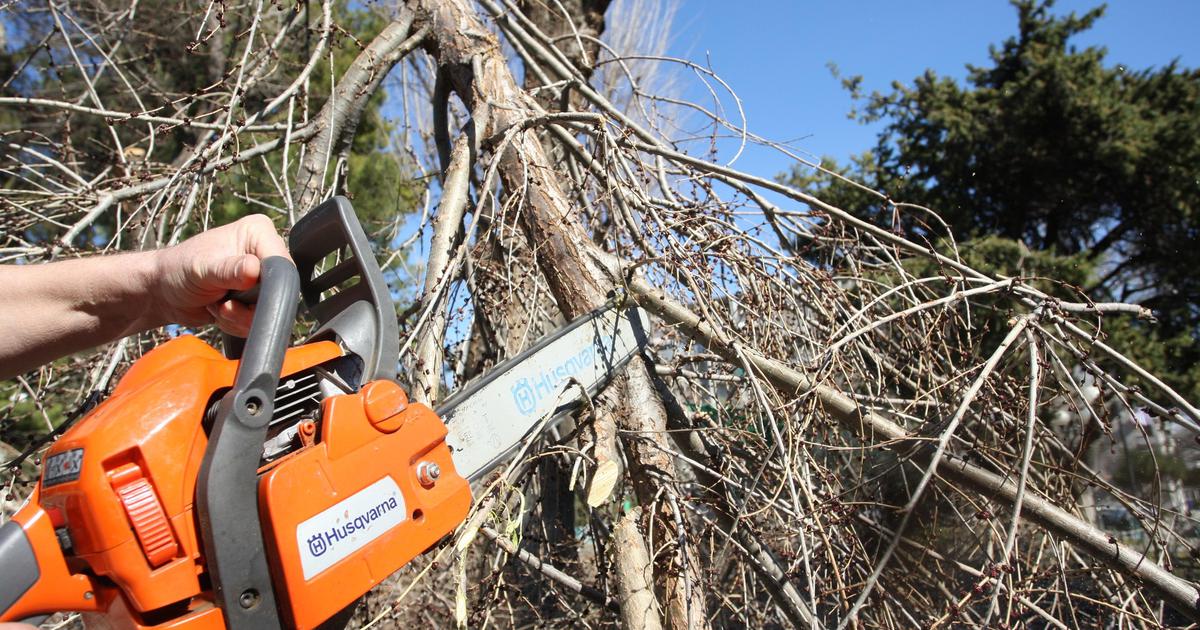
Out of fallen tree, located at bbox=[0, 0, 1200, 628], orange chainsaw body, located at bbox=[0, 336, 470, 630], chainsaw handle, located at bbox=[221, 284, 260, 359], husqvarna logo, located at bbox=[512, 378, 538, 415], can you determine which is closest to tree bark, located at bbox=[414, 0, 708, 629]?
fallen tree, located at bbox=[0, 0, 1200, 628]

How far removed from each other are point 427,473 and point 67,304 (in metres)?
0.87

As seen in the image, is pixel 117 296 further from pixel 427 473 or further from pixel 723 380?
pixel 723 380

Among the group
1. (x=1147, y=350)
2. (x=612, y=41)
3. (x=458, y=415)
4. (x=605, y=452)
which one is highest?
(x=612, y=41)

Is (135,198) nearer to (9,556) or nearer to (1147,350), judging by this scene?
(9,556)

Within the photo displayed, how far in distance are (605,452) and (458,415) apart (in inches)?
20.0

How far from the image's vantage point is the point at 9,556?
109 centimetres

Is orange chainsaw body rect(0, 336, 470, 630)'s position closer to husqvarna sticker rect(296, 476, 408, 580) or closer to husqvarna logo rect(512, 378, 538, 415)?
husqvarna sticker rect(296, 476, 408, 580)

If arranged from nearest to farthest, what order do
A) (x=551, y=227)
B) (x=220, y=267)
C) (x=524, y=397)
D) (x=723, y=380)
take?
1. (x=220, y=267)
2. (x=524, y=397)
3. (x=551, y=227)
4. (x=723, y=380)

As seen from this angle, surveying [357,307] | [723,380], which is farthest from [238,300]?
[723,380]

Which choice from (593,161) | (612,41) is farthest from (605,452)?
(612,41)

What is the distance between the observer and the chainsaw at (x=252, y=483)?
3.74 ft

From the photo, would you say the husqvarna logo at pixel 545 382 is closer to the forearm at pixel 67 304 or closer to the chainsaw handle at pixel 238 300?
the chainsaw handle at pixel 238 300

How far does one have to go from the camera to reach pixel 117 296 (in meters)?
1.62

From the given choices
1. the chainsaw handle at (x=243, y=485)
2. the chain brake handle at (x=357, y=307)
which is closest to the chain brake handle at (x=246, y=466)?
the chainsaw handle at (x=243, y=485)
